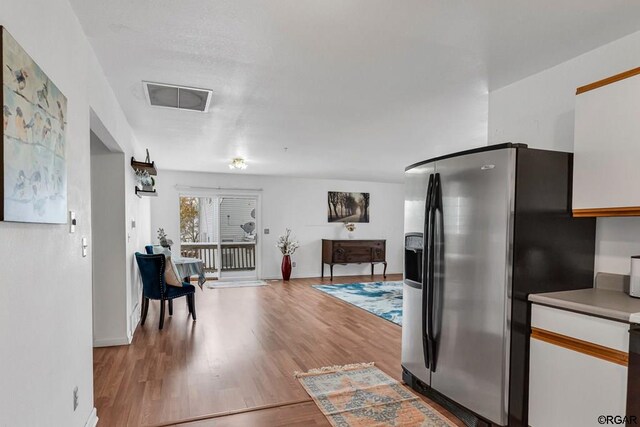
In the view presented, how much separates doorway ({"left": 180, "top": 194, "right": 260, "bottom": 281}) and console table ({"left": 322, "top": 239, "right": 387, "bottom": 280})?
1.64 m

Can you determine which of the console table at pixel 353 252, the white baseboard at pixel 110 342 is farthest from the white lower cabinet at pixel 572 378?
the console table at pixel 353 252

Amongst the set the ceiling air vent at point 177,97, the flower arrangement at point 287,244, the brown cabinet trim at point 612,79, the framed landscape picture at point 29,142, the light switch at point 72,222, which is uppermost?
the ceiling air vent at point 177,97

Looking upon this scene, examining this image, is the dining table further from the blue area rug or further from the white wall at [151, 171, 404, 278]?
the white wall at [151, 171, 404, 278]

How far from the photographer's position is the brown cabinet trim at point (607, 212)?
186 centimetres

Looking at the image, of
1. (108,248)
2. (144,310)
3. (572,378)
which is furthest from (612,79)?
(144,310)

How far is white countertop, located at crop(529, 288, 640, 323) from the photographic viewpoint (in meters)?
1.66

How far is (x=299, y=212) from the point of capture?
8.62 meters

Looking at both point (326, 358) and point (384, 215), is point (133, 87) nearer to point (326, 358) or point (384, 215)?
point (326, 358)

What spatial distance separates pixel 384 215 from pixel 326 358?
643 cm

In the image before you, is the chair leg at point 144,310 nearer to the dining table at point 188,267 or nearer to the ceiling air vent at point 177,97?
the dining table at point 188,267

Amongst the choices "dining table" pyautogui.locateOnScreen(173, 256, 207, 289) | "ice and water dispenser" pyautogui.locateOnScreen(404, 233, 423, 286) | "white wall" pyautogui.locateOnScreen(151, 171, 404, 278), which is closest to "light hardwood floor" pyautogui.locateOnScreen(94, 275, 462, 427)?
"dining table" pyautogui.locateOnScreen(173, 256, 207, 289)

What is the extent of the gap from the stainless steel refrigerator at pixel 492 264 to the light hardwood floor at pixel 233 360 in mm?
931

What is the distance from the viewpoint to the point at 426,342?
2.55 metres

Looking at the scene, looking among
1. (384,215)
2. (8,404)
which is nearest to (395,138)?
(8,404)
